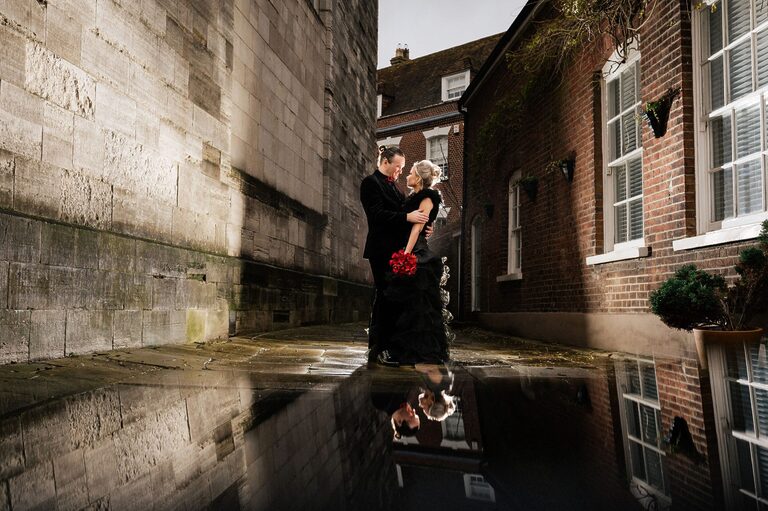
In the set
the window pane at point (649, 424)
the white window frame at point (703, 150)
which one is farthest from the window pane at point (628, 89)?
the window pane at point (649, 424)

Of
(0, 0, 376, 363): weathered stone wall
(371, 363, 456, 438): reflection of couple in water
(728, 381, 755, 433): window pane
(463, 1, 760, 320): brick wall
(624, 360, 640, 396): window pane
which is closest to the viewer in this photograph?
(728, 381, 755, 433): window pane

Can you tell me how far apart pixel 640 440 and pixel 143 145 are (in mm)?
4641

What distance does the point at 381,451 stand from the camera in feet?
5.98

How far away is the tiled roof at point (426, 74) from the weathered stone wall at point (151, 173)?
16.7 m

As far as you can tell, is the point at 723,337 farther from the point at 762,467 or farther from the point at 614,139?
the point at 614,139

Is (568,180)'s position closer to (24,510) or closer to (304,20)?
(304,20)

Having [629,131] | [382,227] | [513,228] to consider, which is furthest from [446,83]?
[382,227]

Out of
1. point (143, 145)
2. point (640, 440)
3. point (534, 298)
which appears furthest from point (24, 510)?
point (534, 298)

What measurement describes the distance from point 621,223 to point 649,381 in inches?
155

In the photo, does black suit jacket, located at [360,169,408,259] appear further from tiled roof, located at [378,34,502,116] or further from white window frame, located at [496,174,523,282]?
tiled roof, located at [378,34,502,116]

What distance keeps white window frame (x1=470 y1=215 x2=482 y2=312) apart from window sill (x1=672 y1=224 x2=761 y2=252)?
330 inches

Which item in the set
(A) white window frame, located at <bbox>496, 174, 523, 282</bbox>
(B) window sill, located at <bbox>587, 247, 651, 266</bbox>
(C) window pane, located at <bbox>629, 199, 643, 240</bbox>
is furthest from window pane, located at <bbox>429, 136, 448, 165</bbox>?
(C) window pane, located at <bbox>629, 199, 643, 240</bbox>

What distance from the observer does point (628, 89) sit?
23.4ft

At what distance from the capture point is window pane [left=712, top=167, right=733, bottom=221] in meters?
5.30
